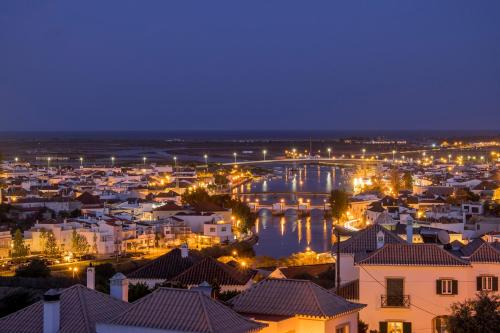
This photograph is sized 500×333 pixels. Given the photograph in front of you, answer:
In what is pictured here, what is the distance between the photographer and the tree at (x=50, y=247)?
62.2 ft

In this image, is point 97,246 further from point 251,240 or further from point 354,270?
point 354,270

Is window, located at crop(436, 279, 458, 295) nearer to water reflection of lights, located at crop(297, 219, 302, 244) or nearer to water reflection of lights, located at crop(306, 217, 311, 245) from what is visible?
water reflection of lights, located at crop(306, 217, 311, 245)

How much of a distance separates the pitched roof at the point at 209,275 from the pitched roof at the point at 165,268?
0.31 m

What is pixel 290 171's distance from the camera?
61844 mm

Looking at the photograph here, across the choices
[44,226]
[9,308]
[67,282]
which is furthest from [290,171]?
[9,308]

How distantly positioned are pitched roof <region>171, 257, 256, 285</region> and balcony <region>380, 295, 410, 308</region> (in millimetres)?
1827

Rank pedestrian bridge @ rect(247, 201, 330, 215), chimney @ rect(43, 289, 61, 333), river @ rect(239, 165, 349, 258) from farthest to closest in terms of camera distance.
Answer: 1. pedestrian bridge @ rect(247, 201, 330, 215)
2. river @ rect(239, 165, 349, 258)
3. chimney @ rect(43, 289, 61, 333)

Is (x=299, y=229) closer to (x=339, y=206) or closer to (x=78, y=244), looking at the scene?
(x=339, y=206)

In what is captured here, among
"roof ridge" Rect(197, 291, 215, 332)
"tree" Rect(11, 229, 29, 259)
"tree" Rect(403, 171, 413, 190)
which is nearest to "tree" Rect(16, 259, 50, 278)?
"tree" Rect(11, 229, 29, 259)

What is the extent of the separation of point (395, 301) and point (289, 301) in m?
2.27

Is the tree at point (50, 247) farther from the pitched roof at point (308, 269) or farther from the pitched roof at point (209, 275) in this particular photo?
the pitched roof at point (209, 275)

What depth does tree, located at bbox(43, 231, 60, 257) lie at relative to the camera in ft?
62.2

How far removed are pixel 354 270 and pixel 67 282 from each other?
13.7ft

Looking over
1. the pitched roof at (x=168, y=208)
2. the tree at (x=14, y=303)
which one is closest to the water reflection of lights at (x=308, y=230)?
the pitched roof at (x=168, y=208)
